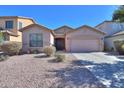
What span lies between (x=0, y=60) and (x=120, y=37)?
16.7 meters

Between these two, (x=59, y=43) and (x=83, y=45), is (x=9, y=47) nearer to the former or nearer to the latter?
(x=83, y=45)

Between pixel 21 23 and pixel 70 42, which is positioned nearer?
pixel 70 42

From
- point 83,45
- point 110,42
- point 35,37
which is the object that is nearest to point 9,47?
point 35,37

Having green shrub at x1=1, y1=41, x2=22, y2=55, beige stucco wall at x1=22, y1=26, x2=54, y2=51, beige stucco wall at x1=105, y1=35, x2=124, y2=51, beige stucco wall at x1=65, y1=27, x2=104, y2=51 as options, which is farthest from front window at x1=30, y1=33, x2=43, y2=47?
beige stucco wall at x1=105, y1=35, x2=124, y2=51

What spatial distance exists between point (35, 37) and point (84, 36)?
22.5 ft

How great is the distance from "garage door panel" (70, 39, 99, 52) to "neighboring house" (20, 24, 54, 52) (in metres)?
4.27

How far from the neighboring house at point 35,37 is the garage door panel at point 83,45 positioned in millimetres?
4275

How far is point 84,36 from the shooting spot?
24516 mm

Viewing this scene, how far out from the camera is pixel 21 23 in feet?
100

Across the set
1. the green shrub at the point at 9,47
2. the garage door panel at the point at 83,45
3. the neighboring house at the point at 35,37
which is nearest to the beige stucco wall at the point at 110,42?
the garage door panel at the point at 83,45
